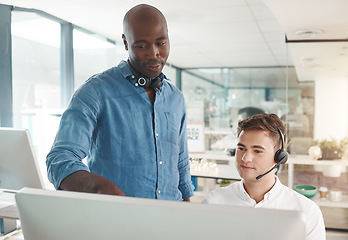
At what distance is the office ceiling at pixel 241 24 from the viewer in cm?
288

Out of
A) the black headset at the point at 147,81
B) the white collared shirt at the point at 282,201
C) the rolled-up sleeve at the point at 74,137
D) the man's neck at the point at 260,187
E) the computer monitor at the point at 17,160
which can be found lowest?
the white collared shirt at the point at 282,201

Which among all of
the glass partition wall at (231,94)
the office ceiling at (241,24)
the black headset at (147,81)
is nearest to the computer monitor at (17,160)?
the black headset at (147,81)

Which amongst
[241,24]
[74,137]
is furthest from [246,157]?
[241,24]

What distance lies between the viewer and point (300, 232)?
1.35 feet

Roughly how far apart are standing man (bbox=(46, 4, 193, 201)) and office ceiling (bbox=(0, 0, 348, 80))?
1.74m

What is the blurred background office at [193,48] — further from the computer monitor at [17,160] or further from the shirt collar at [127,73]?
the shirt collar at [127,73]

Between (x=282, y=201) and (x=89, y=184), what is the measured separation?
98 centimetres

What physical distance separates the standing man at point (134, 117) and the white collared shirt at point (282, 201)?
0.40 m

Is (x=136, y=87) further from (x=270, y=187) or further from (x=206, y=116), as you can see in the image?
(x=206, y=116)

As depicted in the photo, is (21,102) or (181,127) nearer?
(181,127)

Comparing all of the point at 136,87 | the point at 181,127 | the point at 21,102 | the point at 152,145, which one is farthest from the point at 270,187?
the point at 21,102

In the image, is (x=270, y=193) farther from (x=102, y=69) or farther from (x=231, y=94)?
(x=231, y=94)

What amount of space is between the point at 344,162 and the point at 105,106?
3.17m

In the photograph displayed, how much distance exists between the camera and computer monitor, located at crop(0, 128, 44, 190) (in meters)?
1.42
